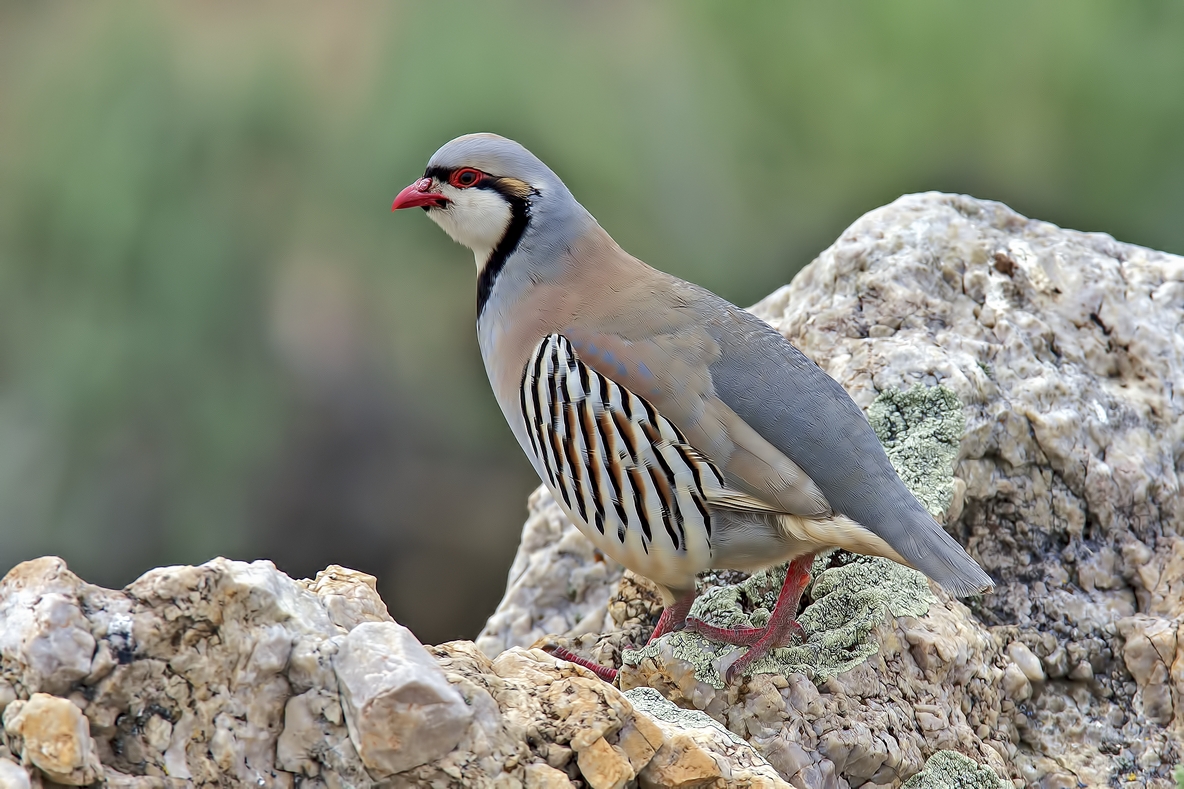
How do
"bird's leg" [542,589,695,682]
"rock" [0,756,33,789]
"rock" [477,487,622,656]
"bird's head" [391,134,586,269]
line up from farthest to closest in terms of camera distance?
1. "rock" [477,487,622,656]
2. "bird's head" [391,134,586,269]
3. "bird's leg" [542,589,695,682]
4. "rock" [0,756,33,789]

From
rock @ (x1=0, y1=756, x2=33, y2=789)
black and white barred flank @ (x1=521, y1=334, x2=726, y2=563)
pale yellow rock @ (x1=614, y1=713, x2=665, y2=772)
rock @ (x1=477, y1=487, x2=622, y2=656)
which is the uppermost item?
black and white barred flank @ (x1=521, y1=334, x2=726, y2=563)

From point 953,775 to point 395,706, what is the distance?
1.56m

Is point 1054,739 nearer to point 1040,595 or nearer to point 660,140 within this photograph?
point 1040,595

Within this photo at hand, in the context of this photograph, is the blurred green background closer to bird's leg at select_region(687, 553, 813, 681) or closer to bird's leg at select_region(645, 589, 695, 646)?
bird's leg at select_region(645, 589, 695, 646)

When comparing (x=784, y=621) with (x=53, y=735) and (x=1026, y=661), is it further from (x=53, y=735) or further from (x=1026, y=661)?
(x=53, y=735)

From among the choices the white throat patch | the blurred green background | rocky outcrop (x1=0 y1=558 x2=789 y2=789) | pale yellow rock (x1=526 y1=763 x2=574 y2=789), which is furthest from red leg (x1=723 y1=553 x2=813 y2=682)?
the blurred green background

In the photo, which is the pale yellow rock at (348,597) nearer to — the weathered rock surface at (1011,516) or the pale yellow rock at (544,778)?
the pale yellow rock at (544,778)

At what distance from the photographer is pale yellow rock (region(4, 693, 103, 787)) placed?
1.77m

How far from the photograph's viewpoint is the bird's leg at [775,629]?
288 cm

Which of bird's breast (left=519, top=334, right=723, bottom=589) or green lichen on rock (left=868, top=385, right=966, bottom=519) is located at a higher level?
green lichen on rock (left=868, top=385, right=966, bottom=519)

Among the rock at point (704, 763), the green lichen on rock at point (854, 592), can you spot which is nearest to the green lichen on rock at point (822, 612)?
the green lichen on rock at point (854, 592)

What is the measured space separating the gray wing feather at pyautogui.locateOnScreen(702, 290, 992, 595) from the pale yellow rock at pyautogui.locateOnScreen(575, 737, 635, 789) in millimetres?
1097

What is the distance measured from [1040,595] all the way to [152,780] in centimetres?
257

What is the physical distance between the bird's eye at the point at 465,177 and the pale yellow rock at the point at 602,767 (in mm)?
2054
